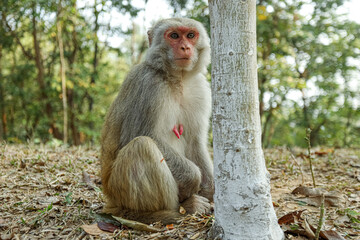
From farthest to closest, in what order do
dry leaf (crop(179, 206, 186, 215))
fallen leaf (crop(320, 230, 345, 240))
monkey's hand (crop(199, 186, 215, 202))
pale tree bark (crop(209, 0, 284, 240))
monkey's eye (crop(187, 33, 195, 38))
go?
monkey's hand (crop(199, 186, 215, 202)) < monkey's eye (crop(187, 33, 195, 38)) < dry leaf (crop(179, 206, 186, 215)) < fallen leaf (crop(320, 230, 345, 240)) < pale tree bark (crop(209, 0, 284, 240))

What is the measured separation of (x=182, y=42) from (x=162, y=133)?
997 millimetres

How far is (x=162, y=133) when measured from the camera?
3.26m

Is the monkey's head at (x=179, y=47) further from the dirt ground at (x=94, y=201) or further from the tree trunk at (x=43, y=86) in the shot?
the tree trunk at (x=43, y=86)

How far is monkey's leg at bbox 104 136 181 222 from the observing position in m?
2.85

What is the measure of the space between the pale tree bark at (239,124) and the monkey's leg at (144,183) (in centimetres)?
88

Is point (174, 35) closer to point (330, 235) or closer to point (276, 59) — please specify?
point (330, 235)

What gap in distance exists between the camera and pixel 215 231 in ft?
7.32

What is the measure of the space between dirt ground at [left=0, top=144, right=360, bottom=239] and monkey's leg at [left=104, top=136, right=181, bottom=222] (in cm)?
18

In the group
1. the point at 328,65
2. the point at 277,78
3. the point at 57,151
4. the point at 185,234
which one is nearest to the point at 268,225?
the point at 185,234

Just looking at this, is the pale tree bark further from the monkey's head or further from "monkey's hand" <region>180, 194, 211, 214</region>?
the monkey's head

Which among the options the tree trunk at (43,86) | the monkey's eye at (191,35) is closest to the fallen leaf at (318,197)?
the monkey's eye at (191,35)

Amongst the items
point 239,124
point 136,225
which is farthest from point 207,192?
point 239,124

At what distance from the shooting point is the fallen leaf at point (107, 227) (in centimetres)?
274

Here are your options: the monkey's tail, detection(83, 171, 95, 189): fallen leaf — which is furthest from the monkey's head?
detection(83, 171, 95, 189): fallen leaf
